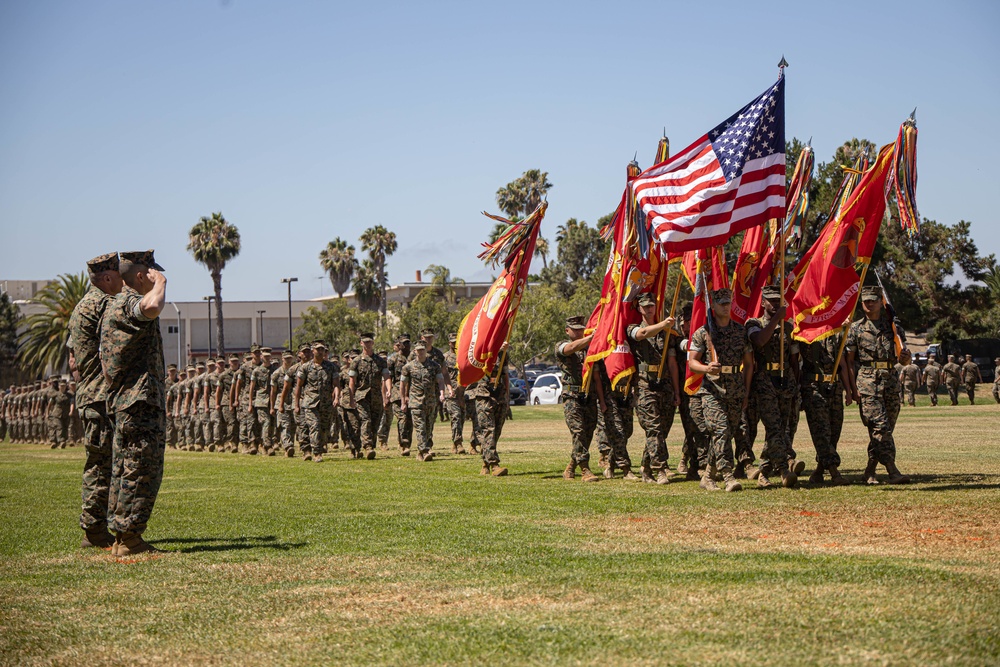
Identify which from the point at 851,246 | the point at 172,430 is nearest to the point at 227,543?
the point at 851,246

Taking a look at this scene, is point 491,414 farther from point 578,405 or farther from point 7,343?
point 7,343

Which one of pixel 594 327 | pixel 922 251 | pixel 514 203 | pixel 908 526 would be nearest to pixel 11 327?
pixel 514 203

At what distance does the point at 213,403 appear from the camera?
97.7ft

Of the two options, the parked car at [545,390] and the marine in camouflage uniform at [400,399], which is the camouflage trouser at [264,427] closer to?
the marine in camouflage uniform at [400,399]

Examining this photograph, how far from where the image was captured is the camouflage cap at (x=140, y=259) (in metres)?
9.41

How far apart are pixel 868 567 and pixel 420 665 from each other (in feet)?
11.3

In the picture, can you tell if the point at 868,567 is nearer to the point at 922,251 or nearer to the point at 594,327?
the point at 594,327

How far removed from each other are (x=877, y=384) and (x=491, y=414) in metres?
5.73

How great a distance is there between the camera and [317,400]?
74.6ft

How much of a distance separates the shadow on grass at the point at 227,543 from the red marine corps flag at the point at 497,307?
6889 millimetres

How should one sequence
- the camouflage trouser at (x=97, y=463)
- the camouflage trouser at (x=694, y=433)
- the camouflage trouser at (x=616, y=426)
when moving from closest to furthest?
1. the camouflage trouser at (x=97, y=463)
2. the camouflage trouser at (x=694, y=433)
3. the camouflage trouser at (x=616, y=426)

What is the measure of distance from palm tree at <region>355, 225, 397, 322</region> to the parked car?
116ft

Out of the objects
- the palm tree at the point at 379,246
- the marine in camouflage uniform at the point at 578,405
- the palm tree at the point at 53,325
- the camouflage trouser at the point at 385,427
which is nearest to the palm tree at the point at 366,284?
the palm tree at the point at 379,246

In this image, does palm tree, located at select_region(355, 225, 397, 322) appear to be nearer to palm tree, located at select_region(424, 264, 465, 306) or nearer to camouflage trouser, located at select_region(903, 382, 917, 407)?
palm tree, located at select_region(424, 264, 465, 306)
